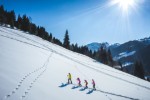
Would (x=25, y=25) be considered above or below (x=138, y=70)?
above

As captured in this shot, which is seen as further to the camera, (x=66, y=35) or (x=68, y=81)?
(x=66, y=35)

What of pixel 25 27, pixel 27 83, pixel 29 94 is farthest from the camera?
pixel 25 27

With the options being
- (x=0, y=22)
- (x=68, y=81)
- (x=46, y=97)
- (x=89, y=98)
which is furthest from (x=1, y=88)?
(x=0, y=22)

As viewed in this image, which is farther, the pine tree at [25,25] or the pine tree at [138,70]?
the pine tree at [25,25]

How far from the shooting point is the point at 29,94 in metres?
11.4

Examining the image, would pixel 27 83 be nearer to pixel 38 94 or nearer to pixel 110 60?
pixel 38 94

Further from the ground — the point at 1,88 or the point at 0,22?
the point at 0,22

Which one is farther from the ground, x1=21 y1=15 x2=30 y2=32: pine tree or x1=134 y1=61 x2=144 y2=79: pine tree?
x1=21 y1=15 x2=30 y2=32: pine tree

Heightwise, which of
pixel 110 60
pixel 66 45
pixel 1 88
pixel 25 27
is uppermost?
pixel 25 27

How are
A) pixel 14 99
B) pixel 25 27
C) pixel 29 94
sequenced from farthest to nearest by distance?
pixel 25 27 < pixel 29 94 < pixel 14 99

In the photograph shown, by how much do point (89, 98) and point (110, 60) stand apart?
274 ft

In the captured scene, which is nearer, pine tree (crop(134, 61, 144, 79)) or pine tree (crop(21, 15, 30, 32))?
pine tree (crop(134, 61, 144, 79))

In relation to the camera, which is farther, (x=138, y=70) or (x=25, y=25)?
(x=25, y=25)

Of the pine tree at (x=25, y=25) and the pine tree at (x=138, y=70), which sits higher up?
the pine tree at (x=25, y=25)
